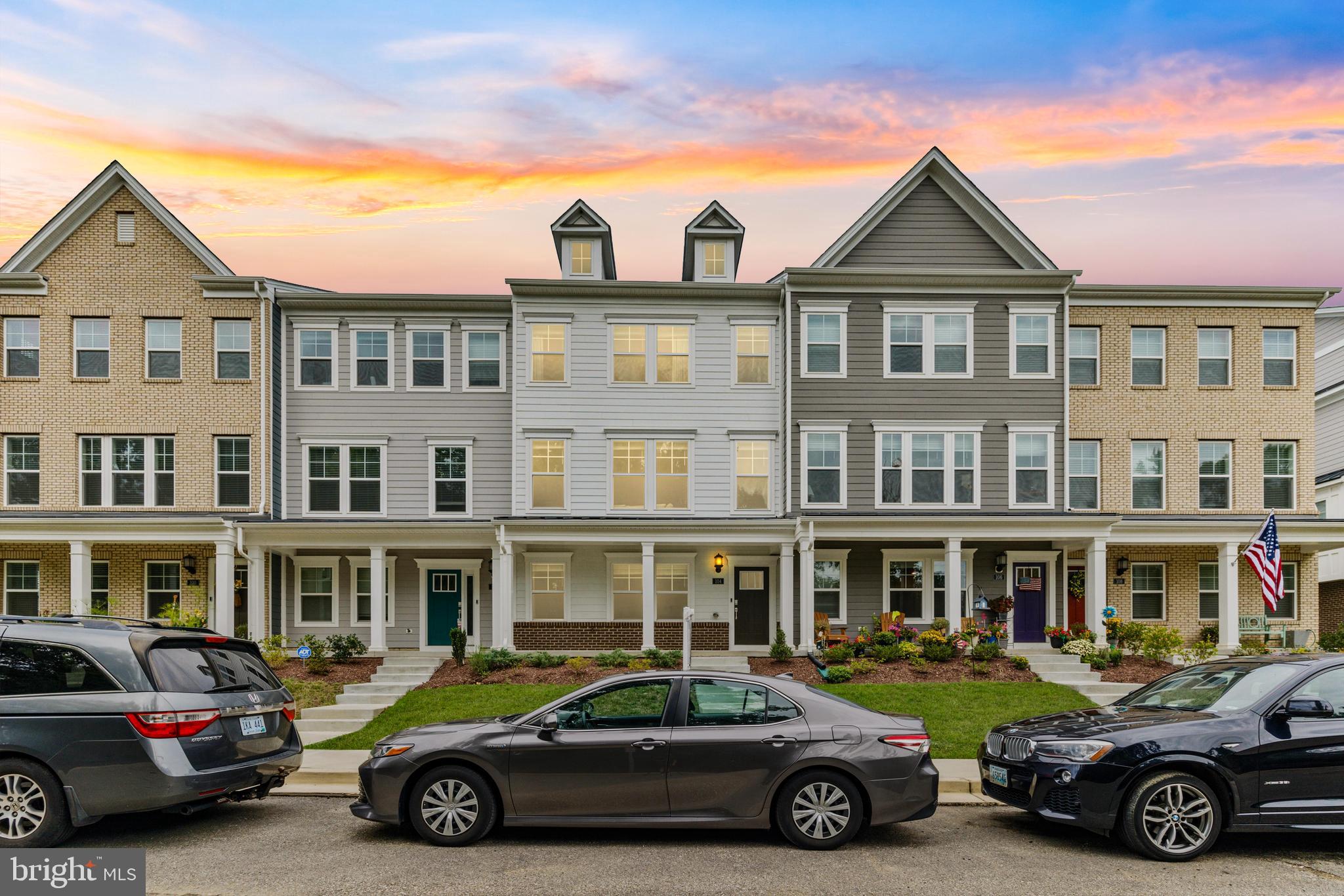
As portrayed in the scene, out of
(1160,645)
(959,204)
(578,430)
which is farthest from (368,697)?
(959,204)

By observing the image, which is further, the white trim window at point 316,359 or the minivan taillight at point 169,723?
the white trim window at point 316,359

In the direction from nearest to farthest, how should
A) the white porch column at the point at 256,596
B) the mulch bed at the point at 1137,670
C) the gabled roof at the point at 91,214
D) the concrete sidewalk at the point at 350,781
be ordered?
the concrete sidewalk at the point at 350,781
the mulch bed at the point at 1137,670
the white porch column at the point at 256,596
the gabled roof at the point at 91,214

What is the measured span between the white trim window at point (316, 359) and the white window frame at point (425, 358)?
1274 mm

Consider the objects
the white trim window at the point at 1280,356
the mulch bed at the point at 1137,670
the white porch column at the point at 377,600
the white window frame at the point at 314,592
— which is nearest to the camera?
the mulch bed at the point at 1137,670

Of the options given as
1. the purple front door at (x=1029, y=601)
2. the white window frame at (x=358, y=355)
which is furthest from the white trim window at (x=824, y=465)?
the white window frame at (x=358, y=355)

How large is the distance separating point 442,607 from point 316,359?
6313 mm

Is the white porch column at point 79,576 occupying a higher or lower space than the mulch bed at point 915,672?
higher

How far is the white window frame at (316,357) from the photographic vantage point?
2291cm

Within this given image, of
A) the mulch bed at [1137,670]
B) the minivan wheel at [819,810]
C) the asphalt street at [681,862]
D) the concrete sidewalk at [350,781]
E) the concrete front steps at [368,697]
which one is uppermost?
the minivan wheel at [819,810]

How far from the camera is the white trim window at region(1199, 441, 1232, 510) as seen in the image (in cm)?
2369

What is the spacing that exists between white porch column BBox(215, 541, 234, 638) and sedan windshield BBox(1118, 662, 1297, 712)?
17366 millimetres

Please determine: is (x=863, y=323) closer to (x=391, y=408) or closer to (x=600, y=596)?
(x=600, y=596)

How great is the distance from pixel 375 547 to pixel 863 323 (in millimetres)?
11527

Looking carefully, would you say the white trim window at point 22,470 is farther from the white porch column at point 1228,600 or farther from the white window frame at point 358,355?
the white porch column at point 1228,600
